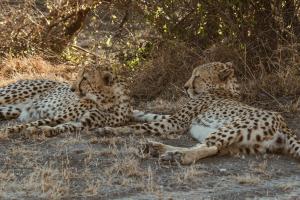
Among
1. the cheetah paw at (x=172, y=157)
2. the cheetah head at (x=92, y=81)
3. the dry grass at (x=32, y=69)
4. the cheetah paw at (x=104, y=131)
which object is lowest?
the cheetah paw at (x=104, y=131)

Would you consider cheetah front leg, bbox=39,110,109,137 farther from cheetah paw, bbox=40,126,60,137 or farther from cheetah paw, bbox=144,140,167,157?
cheetah paw, bbox=144,140,167,157

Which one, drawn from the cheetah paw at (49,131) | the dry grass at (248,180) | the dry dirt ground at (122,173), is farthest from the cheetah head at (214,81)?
the dry grass at (248,180)

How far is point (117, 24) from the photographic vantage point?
9.98 meters

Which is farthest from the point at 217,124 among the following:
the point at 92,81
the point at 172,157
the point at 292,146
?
the point at 92,81

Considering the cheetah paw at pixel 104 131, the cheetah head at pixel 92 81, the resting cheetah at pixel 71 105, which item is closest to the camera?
the cheetah paw at pixel 104 131

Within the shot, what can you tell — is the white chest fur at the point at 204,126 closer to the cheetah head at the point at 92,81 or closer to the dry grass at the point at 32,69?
the cheetah head at the point at 92,81

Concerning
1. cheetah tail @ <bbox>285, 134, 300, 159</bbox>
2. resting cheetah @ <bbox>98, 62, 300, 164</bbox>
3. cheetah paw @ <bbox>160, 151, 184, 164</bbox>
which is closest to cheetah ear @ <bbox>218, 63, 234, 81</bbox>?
resting cheetah @ <bbox>98, 62, 300, 164</bbox>

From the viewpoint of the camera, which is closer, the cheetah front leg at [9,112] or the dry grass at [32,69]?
the cheetah front leg at [9,112]

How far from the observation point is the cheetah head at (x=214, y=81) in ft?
21.7

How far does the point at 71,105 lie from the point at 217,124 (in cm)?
143

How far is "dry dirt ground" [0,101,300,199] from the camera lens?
4180mm

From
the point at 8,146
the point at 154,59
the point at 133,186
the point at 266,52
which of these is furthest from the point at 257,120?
the point at 154,59

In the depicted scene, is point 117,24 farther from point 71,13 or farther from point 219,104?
point 219,104

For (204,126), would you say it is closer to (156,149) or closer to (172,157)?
(156,149)
